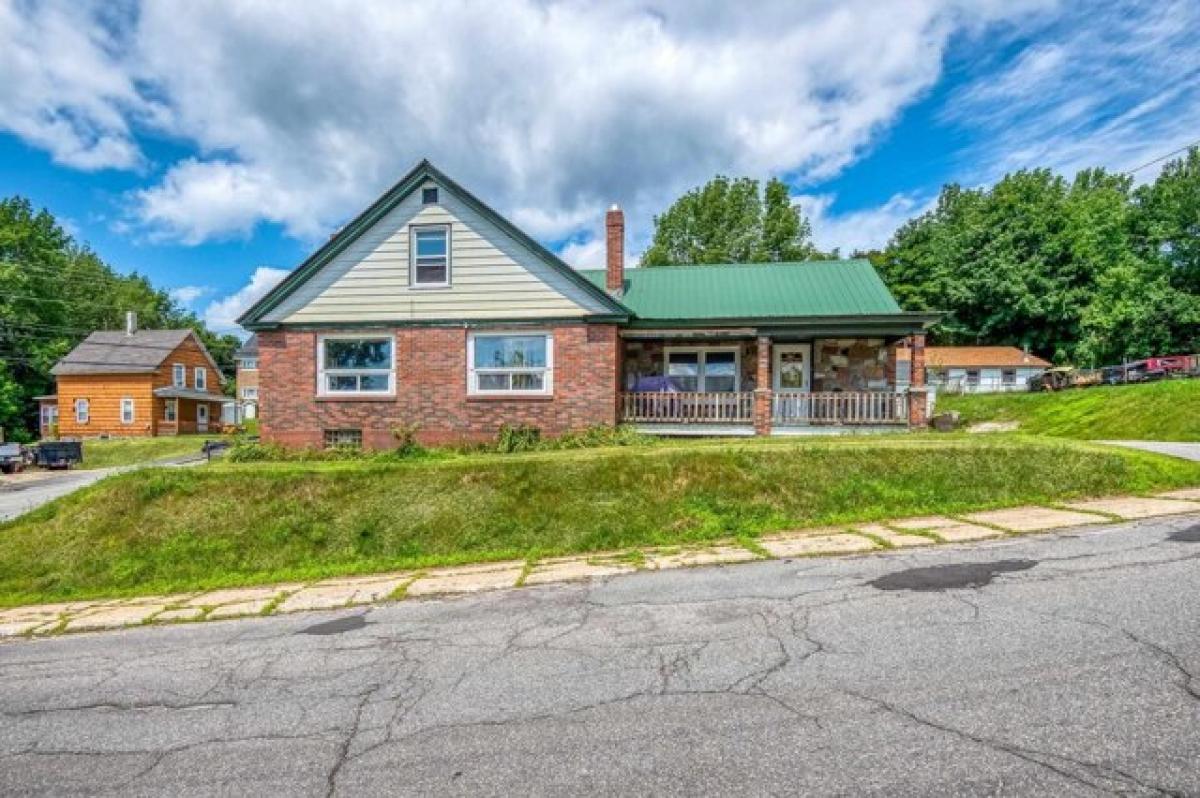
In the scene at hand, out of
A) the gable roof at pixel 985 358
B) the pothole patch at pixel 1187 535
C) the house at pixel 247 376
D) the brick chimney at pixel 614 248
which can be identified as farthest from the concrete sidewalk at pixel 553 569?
the house at pixel 247 376

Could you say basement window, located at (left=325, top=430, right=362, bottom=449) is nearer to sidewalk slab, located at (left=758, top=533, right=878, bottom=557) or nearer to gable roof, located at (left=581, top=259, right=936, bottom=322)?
gable roof, located at (left=581, top=259, right=936, bottom=322)

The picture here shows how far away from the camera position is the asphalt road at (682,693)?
2877mm

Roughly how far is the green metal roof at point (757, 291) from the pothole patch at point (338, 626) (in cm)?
1191

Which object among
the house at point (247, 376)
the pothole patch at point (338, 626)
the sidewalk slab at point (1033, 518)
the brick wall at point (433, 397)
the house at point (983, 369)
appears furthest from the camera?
the house at point (247, 376)

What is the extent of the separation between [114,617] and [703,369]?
14.5 metres

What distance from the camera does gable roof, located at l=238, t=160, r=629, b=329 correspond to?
15.6 metres

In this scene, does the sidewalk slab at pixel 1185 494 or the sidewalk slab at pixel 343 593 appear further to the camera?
the sidewalk slab at pixel 1185 494

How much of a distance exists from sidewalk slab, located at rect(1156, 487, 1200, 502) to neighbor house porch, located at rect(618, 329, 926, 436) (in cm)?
640

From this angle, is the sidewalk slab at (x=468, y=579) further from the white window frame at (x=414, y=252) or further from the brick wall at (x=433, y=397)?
the white window frame at (x=414, y=252)

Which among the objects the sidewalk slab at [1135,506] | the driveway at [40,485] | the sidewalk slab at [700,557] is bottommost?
the driveway at [40,485]

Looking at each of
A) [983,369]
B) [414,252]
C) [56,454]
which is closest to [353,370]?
[414,252]

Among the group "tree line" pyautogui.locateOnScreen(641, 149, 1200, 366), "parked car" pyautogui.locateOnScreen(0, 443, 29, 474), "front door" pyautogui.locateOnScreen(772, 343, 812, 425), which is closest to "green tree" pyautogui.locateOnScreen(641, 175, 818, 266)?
"tree line" pyautogui.locateOnScreen(641, 149, 1200, 366)

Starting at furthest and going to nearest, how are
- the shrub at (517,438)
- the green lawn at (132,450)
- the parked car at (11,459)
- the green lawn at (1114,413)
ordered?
the green lawn at (132,450), the parked car at (11,459), the green lawn at (1114,413), the shrub at (517,438)

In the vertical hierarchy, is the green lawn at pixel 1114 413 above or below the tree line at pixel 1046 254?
below
